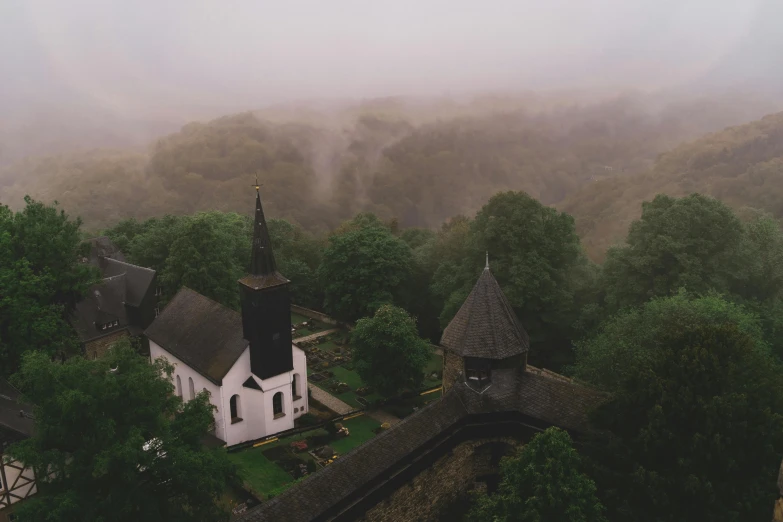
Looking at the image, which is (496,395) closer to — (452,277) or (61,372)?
(61,372)

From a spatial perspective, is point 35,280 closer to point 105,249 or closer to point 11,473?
point 11,473

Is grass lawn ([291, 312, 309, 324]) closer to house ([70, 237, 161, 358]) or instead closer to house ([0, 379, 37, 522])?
house ([70, 237, 161, 358])

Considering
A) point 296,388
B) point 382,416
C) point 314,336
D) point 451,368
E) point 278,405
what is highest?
point 451,368

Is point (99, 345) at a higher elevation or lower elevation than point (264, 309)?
lower

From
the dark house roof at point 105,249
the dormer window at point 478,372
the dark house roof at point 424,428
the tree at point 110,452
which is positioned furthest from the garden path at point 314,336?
the tree at point 110,452

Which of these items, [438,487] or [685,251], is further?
[685,251]

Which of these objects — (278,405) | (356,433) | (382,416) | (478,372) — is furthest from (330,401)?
(478,372)

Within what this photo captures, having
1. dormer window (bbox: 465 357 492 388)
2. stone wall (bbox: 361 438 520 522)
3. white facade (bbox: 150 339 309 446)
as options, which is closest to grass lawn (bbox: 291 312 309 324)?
white facade (bbox: 150 339 309 446)

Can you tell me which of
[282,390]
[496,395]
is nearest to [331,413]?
[282,390]
